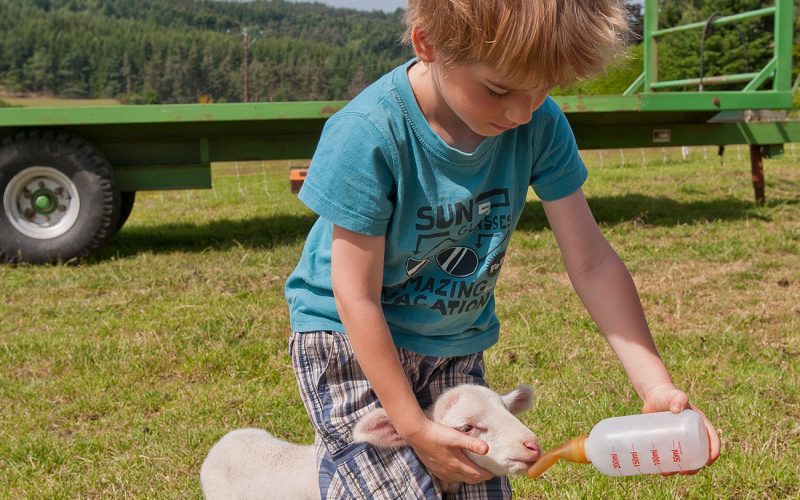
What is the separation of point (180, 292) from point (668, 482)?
3.67 metres

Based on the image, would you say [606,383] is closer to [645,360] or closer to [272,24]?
[645,360]

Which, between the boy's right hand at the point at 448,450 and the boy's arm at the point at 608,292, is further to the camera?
the boy's arm at the point at 608,292

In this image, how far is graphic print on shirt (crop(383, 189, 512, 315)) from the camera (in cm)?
197

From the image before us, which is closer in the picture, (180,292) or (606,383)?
(606,383)

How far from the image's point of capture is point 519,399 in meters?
2.10

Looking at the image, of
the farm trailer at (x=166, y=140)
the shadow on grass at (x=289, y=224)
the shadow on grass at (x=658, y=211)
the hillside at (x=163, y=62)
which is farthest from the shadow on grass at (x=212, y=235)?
the hillside at (x=163, y=62)

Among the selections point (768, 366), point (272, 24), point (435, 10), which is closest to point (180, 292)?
point (768, 366)

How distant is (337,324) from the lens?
79.4 inches

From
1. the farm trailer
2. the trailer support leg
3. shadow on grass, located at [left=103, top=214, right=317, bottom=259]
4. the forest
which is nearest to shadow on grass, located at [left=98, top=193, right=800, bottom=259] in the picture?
shadow on grass, located at [left=103, top=214, right=317, bottom=259]

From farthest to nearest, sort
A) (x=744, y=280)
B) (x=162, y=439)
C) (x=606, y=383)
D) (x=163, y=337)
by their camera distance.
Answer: (x=744, y=280)
(x=163, y=337)
(x=606, y=383)
(x=162, y=439)

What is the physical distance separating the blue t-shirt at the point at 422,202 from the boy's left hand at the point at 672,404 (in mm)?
443

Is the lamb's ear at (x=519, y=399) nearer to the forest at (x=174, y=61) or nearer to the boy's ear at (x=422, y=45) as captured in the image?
the boy's ear at (x=422, y=45)

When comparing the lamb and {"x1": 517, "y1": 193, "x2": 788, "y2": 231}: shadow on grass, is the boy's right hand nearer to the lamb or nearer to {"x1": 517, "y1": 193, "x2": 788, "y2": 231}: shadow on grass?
the lamb

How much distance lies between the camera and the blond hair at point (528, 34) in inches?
58.9
